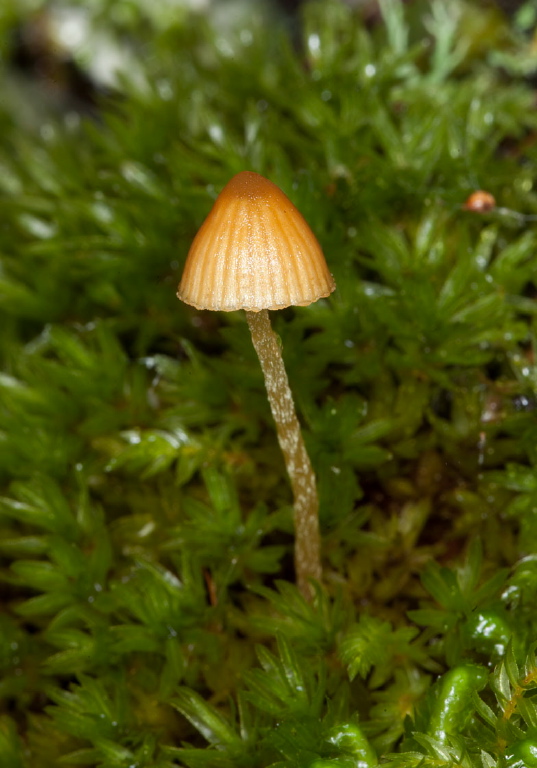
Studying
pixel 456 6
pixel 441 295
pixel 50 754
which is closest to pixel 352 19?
pixel 456 6

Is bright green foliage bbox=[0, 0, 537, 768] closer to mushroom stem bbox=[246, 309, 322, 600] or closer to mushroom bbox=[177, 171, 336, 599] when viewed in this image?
mushroom stem bbox=[246, 309, 322, 600]

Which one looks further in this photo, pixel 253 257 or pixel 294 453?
Answer: pixel 294 453

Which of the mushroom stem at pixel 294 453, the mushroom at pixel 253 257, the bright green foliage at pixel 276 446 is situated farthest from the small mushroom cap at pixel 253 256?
the bright green foliage at pixel 276 446

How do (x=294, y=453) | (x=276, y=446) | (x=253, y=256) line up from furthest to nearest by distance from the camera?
(x=276, y=446)
(x=294, y=453)
(x=253, y=256)

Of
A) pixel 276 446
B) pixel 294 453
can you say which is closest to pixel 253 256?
pixel 294 453

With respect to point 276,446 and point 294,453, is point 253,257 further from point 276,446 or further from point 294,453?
point 276,446

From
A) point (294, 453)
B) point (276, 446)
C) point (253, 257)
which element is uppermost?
point (253, 257)

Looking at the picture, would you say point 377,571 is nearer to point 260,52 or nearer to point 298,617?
point 298,617

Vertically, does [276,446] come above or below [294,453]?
above

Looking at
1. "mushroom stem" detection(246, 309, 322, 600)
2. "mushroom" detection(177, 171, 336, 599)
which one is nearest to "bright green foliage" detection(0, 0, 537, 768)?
"mushroom stem" detection(246, 309, 322, 600)
